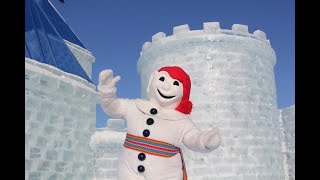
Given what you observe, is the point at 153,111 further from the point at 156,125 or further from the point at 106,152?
the point at 106,152

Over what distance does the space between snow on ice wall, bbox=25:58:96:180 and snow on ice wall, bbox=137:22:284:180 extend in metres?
1.75

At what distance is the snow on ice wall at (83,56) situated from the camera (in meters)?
5.62

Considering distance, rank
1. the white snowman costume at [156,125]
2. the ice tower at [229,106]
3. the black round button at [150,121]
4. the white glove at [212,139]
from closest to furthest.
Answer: the white glove at [212,139] < the white snowman costume at [156,125] < the black round button at [150,121] < the ice tower at [229,106]

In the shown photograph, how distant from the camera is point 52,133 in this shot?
10.7 ft

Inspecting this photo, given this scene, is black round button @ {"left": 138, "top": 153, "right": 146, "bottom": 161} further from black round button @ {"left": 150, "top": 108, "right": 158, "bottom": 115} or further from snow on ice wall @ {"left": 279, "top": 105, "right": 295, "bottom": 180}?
snow on ice wall @ {"left": 279, "top": 105, "right": 295, "bottom": 180}

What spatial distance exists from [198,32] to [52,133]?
9.26 feet

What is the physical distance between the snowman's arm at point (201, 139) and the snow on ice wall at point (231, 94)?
104 inches

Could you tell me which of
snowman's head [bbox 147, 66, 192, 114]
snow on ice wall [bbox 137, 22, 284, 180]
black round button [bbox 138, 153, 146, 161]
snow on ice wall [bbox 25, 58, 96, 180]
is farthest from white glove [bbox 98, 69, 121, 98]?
snow on ice wall [bbox 137, 22, 284, 180]

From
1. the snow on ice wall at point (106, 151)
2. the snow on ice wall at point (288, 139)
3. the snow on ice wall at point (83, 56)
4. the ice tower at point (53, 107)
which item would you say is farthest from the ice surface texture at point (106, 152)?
the snow on ice wall at point (288, 139)

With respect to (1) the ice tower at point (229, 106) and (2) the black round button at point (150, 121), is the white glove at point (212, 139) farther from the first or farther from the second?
(1) the ice tower at point (229, 106)

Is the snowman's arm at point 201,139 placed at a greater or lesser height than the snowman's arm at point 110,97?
lesser

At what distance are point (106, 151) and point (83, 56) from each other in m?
1.96

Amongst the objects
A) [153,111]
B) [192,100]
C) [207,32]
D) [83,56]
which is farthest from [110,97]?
[83,56]

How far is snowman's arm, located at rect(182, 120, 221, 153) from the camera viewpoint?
2041 millimetres
